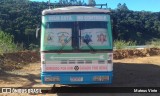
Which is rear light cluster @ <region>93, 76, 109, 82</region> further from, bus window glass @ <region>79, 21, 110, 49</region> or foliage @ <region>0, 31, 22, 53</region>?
foliage @ <region>0, 31, 22, 53</region>

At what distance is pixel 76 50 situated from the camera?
11.9 metres

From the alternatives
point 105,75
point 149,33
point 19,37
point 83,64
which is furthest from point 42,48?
point 149,33

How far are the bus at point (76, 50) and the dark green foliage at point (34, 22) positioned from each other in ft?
46.8

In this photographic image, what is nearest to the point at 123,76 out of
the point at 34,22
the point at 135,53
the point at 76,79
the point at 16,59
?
the point at 76,79

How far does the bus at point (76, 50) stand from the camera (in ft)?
39.1

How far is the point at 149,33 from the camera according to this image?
39.9 metres

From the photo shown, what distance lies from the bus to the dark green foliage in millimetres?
14254

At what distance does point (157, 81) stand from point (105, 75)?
401cm

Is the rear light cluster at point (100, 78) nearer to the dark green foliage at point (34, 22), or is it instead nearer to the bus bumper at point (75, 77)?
the bus bumper at point (75, 77)

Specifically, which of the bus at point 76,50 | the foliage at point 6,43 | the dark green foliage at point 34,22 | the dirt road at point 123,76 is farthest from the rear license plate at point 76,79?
the dark green foliage at point 34,22

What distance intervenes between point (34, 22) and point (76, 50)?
21621 mm

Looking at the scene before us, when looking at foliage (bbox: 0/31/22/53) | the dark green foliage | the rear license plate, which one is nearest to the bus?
the rear license plate

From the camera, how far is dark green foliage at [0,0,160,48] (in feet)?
102

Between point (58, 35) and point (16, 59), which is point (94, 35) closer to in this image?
point (58, 35)
